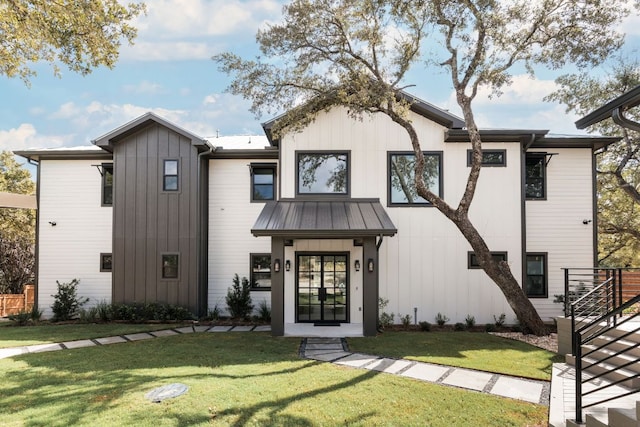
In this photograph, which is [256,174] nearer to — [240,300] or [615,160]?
[240,300]

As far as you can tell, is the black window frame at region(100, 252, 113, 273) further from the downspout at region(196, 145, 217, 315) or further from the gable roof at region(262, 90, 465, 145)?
the gable roof at region(262, 90, 465, 145)

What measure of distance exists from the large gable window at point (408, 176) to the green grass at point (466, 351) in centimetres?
390

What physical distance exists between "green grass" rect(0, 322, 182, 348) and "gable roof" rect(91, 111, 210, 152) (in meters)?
5.53

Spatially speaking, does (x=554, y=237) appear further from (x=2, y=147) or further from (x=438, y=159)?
(x=2, y=147)

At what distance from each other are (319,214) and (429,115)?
15.0ft

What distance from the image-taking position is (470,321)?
34.4 ft

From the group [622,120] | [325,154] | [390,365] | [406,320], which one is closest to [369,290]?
[406,320]

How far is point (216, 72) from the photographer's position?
32.1ft

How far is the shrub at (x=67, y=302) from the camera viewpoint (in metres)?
11.6

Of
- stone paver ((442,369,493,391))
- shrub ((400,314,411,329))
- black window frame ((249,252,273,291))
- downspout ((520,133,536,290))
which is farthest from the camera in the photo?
black window frame ((249,252,273,291))

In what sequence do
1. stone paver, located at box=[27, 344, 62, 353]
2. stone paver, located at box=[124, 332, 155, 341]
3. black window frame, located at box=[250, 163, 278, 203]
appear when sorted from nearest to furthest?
1. stone paver, located at box=[27, 344, 62, 353]
2. stone paver, located at box=[124, 332, 155, 341]
3. black window frame, located at box=[250, 163, 278, 203]

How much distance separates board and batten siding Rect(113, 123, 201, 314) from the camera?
11.6 meters

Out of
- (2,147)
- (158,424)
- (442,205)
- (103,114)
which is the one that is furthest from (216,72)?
(103,114)

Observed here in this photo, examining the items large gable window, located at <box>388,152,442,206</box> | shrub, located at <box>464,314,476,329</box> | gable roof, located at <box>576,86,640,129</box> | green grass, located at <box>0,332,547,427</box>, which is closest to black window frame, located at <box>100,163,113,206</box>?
green grass, located at <box>0,332,547,427</box>
